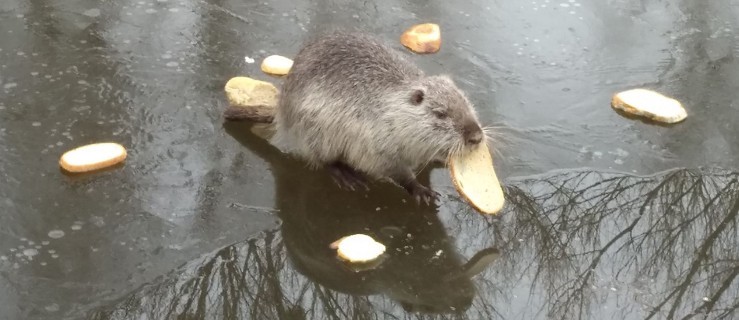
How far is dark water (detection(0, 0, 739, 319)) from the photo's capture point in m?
3.53

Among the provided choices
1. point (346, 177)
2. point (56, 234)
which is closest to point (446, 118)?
point (346, 177)

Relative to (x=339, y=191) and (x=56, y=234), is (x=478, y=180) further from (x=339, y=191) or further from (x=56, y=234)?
(x=56, y=234)

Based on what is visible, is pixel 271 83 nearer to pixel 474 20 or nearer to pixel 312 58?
pixel 312 58

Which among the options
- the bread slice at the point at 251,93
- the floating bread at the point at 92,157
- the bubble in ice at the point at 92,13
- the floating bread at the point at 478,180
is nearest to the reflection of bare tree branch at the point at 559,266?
the floating bread at the point at 478,180

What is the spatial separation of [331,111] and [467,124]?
2.20 feet

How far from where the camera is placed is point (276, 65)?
514cm

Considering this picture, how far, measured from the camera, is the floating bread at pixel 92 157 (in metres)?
4.12

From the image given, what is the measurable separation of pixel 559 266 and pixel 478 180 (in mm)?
521

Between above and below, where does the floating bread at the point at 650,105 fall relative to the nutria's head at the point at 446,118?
below

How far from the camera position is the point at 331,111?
4227 mm

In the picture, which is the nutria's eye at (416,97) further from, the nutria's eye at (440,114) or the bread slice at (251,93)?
the bread slice at (251,93)

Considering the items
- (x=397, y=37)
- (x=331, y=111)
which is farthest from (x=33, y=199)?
(x=397, y=37)

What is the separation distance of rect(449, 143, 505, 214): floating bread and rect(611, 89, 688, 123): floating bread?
131cm

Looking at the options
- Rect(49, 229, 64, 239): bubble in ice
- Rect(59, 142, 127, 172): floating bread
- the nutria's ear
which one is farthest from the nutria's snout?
Rect(49, 229, 64, 239): bubble in ice
